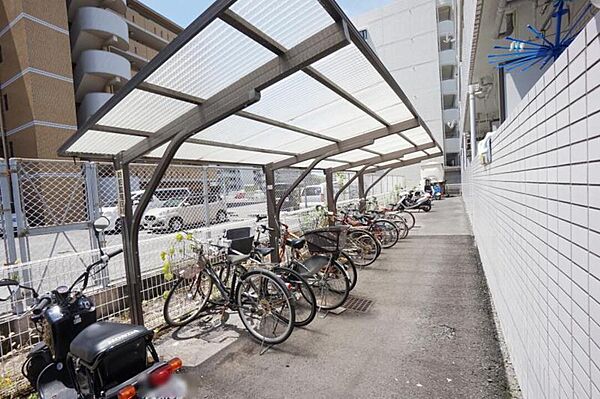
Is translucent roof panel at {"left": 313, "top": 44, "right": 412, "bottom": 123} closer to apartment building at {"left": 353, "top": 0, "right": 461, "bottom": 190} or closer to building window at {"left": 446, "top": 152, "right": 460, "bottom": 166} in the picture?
apartment building at {"left": 353, "top": 0, "right": 461, "bottom": 190}

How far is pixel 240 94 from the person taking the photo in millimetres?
2562

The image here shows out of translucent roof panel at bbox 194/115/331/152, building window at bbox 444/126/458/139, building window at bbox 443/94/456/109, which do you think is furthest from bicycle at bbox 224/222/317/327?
building window at bbox 443/94/456/109

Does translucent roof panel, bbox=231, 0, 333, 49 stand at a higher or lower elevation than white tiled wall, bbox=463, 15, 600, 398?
higher

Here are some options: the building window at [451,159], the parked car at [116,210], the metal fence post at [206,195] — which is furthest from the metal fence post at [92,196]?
the building window at [451,159]

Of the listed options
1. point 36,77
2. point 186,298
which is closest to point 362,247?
point 186,298

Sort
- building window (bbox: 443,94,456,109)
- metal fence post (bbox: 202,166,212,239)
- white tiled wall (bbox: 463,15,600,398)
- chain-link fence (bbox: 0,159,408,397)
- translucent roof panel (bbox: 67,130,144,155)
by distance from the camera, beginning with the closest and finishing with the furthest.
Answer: white tiled wall (bbox: 463,15,600,398), chain-link fence (bbox: 0,159,408,397), translucent roof panel (bbox: 67,130,144,155), metal fence post (bbox: 202,166,212,239), building window (bbox: 443,94,456,109)

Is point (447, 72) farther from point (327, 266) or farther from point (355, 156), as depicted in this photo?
point (327, 266)

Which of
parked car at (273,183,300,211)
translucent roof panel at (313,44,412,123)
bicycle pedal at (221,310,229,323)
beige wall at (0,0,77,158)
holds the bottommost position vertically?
bicycle pedal at (221,310,229,323)

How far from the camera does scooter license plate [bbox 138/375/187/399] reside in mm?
1707

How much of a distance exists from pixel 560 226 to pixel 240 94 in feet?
7.17

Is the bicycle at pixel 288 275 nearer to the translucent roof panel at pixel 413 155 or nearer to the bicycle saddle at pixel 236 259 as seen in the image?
the bicycle saddle at pixel 236 259

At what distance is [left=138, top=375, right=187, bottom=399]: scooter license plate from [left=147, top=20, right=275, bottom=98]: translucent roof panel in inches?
79.9

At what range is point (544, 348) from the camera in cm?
160

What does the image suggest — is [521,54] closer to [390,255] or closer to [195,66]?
[195,66]
